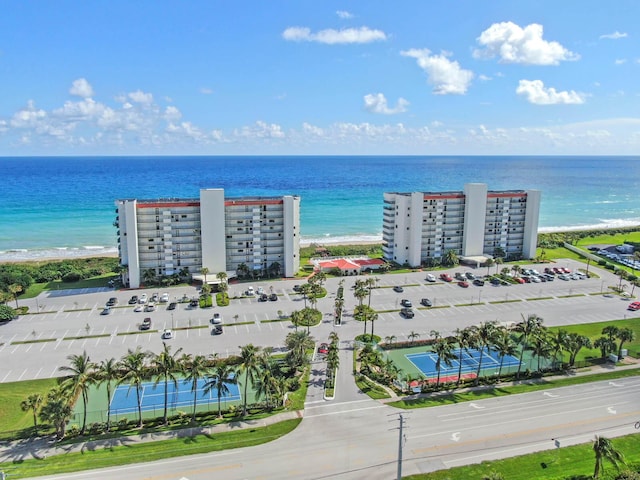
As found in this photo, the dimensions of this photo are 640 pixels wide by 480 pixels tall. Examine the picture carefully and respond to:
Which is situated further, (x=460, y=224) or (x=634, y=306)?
(x=460, y=224)

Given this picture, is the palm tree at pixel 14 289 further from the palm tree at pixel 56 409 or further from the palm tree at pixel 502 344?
the palm tree at pixel 502 344

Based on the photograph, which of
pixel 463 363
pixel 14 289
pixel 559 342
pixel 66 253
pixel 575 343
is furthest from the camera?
pixel 66 253

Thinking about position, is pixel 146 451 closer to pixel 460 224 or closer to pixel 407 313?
pixel 407 313

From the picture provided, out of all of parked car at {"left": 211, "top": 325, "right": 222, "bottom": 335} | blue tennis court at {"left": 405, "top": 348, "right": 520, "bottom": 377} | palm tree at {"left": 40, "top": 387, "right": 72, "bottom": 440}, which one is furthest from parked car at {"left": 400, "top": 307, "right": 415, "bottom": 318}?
palm tree at {"left": 40, "top": 387, "right": 72, "bottom": 440}

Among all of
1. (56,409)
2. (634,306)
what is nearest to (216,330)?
(56,409)

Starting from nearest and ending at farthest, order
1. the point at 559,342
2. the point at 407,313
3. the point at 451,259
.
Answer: the point at 559,342
the point at 407,313
the point at 451,259

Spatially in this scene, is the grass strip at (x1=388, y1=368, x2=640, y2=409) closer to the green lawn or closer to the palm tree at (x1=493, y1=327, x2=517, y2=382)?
the palm tree at (x1=493, y1=327, x2=517, y2=382)
